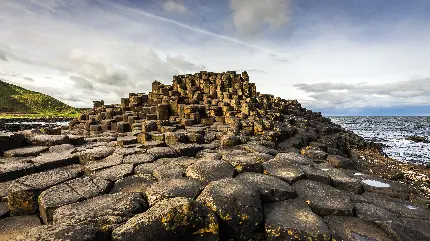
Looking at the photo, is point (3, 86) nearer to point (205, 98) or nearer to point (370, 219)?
point (205, 98)

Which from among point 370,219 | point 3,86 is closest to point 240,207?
point 370,219

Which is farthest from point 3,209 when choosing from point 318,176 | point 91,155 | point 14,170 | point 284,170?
point 318,176

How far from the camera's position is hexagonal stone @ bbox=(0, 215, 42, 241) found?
2976 millimetres

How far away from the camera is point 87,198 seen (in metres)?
3.55

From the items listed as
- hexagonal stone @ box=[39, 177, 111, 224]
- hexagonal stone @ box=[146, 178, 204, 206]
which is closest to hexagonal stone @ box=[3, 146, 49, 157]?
hexagonal stone @ box=[39, 177, 111, 224]

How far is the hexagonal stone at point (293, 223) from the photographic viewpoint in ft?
9.25

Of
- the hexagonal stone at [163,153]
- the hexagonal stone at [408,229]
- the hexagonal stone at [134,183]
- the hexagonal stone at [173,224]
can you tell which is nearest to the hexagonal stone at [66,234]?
the hexagonal stone at [173,224]

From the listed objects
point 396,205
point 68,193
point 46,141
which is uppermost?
point 46,141

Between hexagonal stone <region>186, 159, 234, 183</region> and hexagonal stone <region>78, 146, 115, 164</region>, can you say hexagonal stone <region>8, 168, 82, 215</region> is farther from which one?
hexagonal stone <region>186, 159, 234, 183</region>

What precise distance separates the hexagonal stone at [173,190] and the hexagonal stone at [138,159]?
68.6 inches

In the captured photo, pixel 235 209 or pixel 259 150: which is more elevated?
pixel 259 150

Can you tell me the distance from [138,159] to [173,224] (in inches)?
133

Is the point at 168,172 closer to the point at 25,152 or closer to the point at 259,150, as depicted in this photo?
the point at 259,150

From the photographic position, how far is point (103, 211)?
301cm
